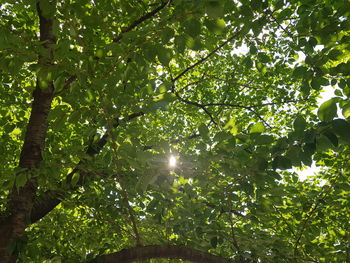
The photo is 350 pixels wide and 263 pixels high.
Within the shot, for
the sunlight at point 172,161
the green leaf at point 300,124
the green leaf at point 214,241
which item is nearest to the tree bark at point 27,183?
the sunlight at point 172,161

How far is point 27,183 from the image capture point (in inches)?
139

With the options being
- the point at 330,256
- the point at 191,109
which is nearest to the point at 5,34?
the point at 330,256

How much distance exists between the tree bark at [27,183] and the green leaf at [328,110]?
8.33ft

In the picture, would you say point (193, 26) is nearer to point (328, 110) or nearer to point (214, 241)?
point (328, 110)

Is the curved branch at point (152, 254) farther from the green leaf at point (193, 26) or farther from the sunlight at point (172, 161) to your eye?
the green leaf at point (193, 26)

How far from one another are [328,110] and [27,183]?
11.6ft

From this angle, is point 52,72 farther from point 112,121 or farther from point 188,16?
point 188,16

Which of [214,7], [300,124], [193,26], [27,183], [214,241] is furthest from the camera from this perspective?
[27,183]

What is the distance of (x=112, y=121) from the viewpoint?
7.19 feet

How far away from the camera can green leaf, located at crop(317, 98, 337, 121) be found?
4.81 feet

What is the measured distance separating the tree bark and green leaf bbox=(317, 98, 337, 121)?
254cm

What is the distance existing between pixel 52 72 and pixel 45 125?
2338 mm

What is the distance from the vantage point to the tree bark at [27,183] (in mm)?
3113

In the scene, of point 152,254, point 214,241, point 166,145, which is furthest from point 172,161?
point 152,254
